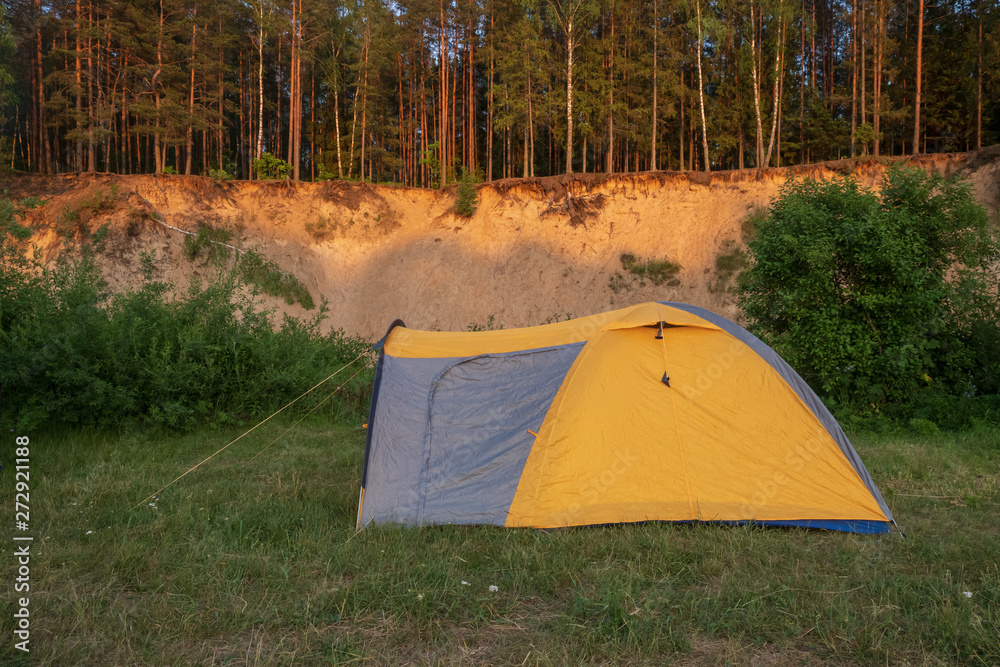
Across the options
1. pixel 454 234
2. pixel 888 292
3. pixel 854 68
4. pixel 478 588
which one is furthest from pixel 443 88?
pixel 478 588

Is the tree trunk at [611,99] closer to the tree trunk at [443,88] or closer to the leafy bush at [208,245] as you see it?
the tree trunk at [443,88]

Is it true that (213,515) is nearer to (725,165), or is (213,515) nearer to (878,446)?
(878,446)

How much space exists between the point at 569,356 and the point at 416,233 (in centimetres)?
2191

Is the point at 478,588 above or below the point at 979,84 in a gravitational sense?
below

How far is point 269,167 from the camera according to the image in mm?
28344

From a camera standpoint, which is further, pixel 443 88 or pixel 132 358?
Answer: pixel 443 88

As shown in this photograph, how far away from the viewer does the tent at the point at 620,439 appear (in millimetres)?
4914

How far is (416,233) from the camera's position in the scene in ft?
86.4

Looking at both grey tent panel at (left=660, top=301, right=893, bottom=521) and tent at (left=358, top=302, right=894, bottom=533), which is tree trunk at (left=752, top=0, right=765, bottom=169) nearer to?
grey tent panel at (left=660, top=301, right=893, bottom=521)

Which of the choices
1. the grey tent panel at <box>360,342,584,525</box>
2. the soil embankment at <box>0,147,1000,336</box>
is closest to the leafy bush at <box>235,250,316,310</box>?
the soil embankment at <box>0,147,1000,336</box>

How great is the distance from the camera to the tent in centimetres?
491

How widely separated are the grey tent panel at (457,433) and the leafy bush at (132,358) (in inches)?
173

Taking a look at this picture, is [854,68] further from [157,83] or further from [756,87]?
[157,83]

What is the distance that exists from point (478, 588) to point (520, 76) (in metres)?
28.0
